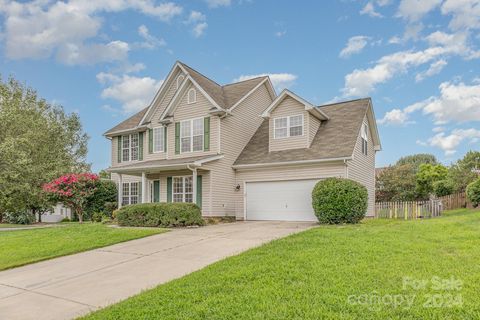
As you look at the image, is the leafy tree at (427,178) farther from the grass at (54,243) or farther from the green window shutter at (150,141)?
the grass at (54,243)

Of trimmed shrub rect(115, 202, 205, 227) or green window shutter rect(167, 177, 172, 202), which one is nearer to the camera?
trimmed shrub rect(115, 202, 205, 227)

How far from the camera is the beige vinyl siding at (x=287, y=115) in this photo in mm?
17172

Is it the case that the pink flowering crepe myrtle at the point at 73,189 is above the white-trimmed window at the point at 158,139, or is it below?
below

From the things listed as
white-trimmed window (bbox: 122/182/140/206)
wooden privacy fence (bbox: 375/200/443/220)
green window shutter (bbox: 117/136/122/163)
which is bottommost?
wooden privacy fence (bbox: 375/200/443/220)

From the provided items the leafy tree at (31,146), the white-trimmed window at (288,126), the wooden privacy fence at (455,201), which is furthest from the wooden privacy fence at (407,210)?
the leafy tree at (31,146)

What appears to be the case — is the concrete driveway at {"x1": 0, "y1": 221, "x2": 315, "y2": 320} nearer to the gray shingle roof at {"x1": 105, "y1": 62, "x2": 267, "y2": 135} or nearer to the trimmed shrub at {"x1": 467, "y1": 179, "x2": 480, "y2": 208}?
the gray shingle roof at {"x1": 105, "y1": 62, "x2": 267, "y2": 135}

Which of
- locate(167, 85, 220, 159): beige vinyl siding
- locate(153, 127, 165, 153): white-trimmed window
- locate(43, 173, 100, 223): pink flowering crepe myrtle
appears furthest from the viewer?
locate(43, 173, 100, 223): pink flowering crepe myrtle

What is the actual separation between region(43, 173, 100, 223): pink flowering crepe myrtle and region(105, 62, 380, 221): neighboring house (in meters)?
3.61

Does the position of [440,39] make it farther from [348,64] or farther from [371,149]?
[371,149]

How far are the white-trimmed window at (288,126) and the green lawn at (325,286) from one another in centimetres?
1004

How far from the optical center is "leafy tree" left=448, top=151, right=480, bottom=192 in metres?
25.8

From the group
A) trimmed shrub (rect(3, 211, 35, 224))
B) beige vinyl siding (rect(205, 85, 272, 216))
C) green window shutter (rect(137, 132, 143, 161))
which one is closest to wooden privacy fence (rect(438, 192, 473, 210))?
beige vinyl siding (rect(205, 85, 272, 216))

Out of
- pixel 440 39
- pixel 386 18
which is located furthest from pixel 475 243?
pixel 440 39

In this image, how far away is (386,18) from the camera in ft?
50.8
